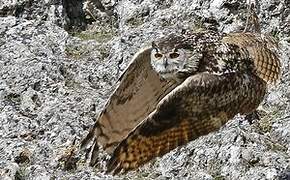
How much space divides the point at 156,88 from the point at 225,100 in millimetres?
517

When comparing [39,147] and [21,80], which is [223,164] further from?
[21,80]

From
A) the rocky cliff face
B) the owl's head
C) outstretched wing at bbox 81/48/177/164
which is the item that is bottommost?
the rocky cliff face

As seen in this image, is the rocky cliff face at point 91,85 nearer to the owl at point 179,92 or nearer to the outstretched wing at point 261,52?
the owl at point 179,92

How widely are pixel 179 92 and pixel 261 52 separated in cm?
105

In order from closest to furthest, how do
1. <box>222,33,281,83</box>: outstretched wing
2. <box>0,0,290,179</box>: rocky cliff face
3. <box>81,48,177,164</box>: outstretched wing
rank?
<box>81,48,177,164</box>: outstretched wing → <box>222,33,281,83</box>: outstretched wing → <box>0,0,290,179</box>: rocky cliff face

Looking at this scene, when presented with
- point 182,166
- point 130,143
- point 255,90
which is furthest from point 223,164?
point 130,143

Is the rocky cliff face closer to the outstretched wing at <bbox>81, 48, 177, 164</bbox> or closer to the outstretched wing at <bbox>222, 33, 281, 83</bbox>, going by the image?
the outstretched wing at <bbox>81, 48, 177, 164</bbox>

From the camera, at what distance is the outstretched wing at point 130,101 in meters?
5.83

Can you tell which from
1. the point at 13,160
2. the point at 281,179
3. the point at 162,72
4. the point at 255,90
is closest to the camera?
the point at 162,72

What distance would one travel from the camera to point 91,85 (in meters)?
8.50

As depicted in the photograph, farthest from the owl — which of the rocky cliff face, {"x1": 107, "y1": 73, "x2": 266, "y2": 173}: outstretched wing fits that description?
the rocky cliff face

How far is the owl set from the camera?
5.48 metres

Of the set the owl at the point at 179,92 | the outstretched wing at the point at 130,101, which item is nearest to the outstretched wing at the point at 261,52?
the owl at the point at 179,92

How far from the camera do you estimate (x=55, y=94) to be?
27.3 feet
